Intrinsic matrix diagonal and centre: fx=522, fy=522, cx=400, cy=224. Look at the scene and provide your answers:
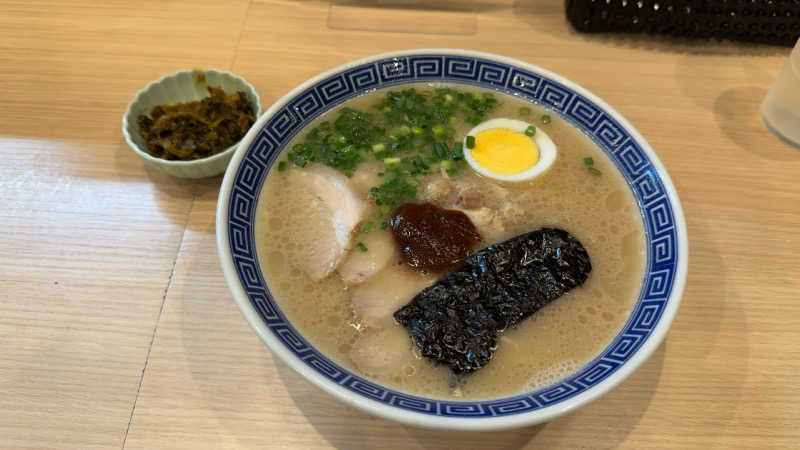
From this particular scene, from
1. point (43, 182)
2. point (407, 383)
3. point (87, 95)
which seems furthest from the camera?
point (87, 95)

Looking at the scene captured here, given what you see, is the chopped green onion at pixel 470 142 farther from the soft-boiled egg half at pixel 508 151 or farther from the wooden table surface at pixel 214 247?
the wooden table surface at pixel 214 247

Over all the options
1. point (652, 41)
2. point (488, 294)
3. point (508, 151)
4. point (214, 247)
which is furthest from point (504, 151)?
point (652, 41)

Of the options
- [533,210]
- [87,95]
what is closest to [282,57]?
[87,95]

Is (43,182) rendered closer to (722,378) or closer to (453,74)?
(453,74)

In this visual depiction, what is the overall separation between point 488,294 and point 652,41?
65.1 inches

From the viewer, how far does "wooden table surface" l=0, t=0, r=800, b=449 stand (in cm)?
128

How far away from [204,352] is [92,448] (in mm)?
320

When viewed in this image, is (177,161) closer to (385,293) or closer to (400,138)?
(400,138)

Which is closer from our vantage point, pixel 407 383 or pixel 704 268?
pixel 407 383

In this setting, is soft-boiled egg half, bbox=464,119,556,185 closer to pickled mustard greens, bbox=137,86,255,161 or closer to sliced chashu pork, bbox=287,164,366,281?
sliced chashu pork, bbox=287,164,366,281

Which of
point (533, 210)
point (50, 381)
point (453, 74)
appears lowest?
point (50, 381)

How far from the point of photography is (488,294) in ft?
4.17

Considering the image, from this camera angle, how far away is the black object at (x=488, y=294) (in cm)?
121

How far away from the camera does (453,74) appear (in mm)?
1761
